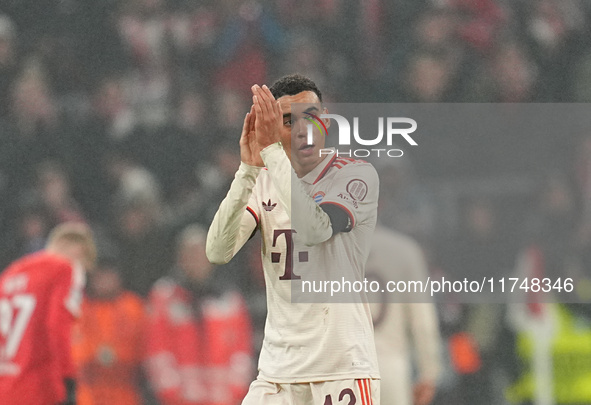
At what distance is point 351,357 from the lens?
2.52 meters

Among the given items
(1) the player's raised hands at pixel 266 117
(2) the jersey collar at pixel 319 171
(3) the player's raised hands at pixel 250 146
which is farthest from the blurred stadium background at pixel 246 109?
(1) the player's raised hands at pixel 266 117

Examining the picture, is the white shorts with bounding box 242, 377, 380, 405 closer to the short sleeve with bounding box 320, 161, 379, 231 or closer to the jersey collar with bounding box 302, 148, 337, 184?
the short sleeve with bounding box 320, 161, 379, 231

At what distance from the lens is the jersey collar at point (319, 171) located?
2.72 metres

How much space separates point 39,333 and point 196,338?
0.81 metres

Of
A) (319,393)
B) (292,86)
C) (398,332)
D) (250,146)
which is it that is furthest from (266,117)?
(398,332)

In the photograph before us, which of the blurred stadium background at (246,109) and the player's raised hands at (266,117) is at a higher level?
the blurred stadium background at (246,109)

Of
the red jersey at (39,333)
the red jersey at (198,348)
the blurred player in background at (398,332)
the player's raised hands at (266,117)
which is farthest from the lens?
the red jersey at (198,348)

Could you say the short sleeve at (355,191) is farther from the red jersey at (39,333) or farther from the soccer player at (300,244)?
the red jersey at (39,333)

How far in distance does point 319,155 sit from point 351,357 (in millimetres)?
621

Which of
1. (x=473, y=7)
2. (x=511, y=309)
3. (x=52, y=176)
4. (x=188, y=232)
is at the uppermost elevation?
(x=473, y=7)

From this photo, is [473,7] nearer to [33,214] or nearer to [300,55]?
[300,55]

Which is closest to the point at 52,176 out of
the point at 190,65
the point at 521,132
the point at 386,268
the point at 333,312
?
the point at 190,65

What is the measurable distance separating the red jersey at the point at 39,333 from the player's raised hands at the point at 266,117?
239cm

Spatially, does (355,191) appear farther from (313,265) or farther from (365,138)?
(365,138)
